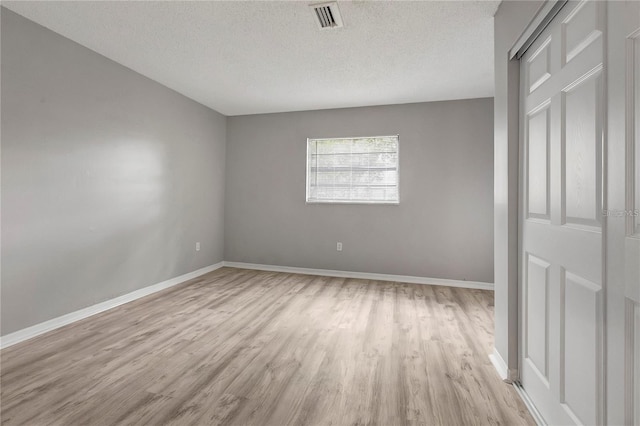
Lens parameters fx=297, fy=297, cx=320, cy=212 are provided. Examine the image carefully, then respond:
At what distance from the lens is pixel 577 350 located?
127cm

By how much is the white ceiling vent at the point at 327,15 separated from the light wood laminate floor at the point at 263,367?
8.59 ft

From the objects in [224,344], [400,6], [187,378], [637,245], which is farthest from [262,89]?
[637,245]

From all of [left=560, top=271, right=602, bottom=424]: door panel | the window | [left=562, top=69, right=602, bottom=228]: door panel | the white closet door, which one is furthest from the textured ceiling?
[left=560, top=271, right=602, bottom=424]: door panel

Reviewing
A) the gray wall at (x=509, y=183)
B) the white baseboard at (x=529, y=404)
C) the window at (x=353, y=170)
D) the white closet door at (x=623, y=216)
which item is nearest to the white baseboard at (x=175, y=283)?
the window at (x=353, y=170)

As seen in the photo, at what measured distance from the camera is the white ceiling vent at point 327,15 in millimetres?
2198

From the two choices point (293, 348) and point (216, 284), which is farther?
point (216, 284)

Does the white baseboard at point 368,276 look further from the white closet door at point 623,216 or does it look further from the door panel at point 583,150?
the white closet door at point 623,216

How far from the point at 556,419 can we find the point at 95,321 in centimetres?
360

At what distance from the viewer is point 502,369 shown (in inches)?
78.2

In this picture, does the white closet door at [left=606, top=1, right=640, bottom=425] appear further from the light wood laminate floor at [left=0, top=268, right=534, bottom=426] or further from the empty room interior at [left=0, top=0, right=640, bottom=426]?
the light wood laminate floor at [left=0, top=268, right=534, bottom=426]

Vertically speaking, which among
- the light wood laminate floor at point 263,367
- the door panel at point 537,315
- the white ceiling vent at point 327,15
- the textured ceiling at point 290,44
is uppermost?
the textured ceiling at point 290,44

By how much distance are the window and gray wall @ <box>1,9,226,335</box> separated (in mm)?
1938

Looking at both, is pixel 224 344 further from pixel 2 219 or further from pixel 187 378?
pixel 2 219

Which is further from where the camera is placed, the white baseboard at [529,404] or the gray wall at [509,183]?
the gray wall at [509,183]
